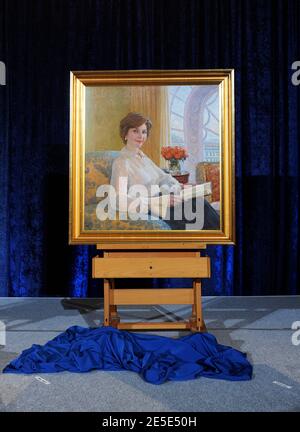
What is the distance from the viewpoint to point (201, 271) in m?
3.49

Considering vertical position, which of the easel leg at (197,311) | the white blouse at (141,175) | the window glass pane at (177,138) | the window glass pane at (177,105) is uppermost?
the window glass pane at (177,105)

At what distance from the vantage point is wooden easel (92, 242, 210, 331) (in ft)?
11.5

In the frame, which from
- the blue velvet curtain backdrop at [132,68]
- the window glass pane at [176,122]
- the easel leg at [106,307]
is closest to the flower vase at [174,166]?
the window glass pane at [176,122]

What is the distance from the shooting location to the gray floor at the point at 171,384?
7.36 feet

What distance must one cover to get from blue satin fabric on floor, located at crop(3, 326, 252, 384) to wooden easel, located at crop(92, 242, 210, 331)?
53 cm

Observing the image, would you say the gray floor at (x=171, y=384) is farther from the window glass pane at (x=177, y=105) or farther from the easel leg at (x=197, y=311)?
the window glass pane at (x=177, y=105)

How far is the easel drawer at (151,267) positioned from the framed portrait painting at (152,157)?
0.17m

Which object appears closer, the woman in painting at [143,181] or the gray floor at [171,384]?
the gray floor at [171,384]

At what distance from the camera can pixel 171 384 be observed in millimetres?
2537

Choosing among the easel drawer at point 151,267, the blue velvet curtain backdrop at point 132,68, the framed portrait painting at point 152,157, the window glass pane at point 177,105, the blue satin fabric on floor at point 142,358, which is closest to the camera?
the blue satin fabric on floor at point 142,358

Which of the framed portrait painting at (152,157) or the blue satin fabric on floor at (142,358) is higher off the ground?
the framed portrait painting at (152,157)

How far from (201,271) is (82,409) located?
5.01 feet

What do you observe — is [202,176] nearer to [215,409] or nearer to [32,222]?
[215,409]
